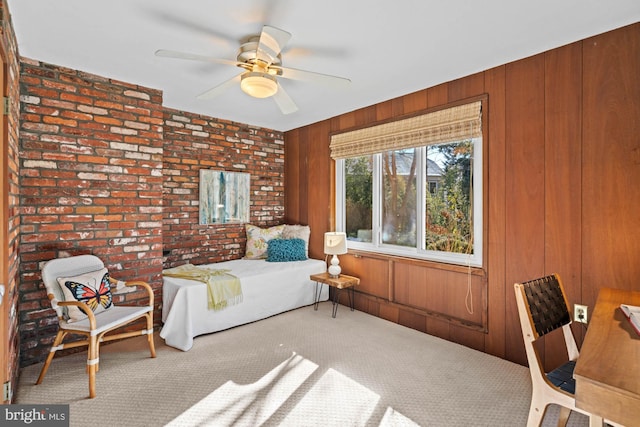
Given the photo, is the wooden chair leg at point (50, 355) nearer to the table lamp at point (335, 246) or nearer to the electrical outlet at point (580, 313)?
the table lamp at point (335, 246)

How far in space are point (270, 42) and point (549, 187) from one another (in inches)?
89.0

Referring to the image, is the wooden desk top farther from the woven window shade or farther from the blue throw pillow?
the woven window shade

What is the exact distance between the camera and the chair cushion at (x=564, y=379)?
1.45 metres

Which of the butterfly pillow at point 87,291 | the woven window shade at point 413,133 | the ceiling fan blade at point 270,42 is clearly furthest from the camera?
the woven window shade at point 413,133

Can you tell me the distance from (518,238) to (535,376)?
1.35 meters

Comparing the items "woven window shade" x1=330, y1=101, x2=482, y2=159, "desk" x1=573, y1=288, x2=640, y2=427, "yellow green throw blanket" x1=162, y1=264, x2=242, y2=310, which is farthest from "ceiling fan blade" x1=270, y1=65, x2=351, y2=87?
"yellow green throw blanket" x1=162, y1=264, x2=242, y2=310

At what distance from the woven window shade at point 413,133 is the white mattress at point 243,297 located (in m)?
1.59

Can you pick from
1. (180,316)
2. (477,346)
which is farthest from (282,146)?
(477,346)

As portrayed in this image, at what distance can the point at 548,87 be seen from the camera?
7.80 ft

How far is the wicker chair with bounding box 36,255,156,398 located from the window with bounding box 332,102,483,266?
2.55 meters

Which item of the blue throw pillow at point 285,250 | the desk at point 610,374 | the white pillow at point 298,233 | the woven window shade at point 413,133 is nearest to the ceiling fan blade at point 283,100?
the woven window shade at point 413,133

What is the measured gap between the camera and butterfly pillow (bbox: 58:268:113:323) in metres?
2.30

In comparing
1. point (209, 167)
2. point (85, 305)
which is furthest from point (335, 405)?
point (209, 167)

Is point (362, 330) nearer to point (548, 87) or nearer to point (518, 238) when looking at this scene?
Result: point (518, 238)
